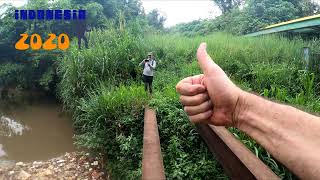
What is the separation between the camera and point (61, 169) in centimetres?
545

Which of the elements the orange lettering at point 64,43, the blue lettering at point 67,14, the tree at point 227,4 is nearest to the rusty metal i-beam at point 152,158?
the orange lettering at point 64,43

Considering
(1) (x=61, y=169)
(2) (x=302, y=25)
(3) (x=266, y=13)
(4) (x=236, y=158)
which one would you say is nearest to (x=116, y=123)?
(1) (x=61, y=169)

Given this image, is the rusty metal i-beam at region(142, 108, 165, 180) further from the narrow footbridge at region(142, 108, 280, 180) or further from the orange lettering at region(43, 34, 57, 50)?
the orange lettering at region(43, 34, 57, 50)

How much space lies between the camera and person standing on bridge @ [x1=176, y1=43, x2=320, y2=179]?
0.81 metres

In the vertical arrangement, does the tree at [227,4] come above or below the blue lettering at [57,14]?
above

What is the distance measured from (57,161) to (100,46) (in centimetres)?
297

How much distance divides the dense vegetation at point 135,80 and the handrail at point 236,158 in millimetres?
500

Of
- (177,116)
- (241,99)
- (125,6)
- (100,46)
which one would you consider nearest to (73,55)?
(100,46)

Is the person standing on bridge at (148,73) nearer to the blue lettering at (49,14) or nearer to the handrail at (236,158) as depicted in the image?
the handrail at (236,158)

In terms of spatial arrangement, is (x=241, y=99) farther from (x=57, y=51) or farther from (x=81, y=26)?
(x=81, y=26)

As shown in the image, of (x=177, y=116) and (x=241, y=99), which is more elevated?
(x=241, y=99)

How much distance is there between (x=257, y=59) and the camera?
21.9 ft

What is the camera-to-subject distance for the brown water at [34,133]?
6691 millimetres

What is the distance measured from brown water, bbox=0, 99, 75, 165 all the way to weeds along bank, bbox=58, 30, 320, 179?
123 centimetres
